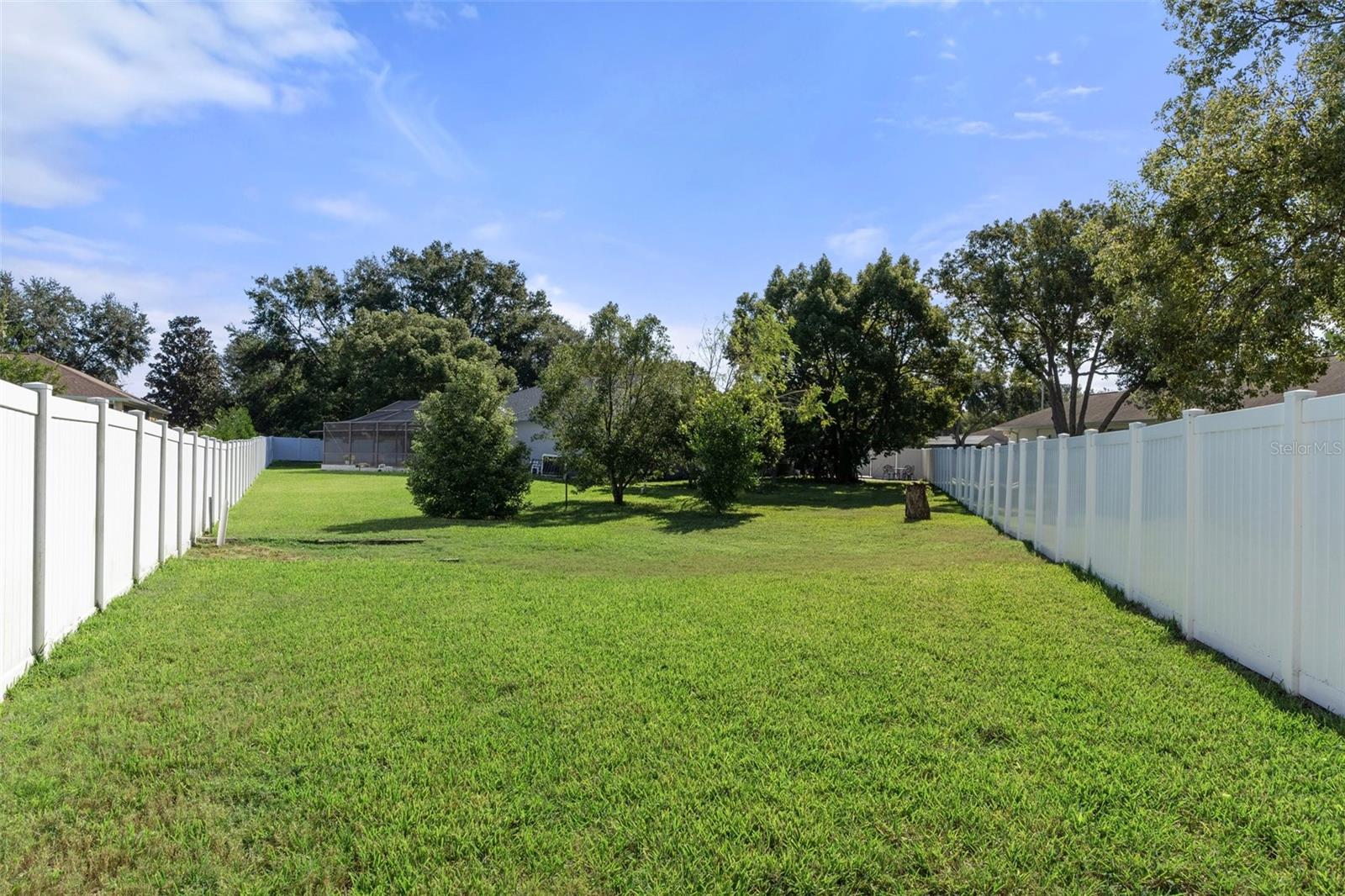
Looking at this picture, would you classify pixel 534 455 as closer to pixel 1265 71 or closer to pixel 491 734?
pixel 1265 71

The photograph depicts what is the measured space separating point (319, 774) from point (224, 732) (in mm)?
789

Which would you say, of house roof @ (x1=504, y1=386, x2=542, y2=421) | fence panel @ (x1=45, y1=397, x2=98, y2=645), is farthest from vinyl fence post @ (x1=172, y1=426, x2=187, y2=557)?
house roof @ (x1=504, y1=386, x2=542, y2=421)

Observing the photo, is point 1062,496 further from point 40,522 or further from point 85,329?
point 85,329

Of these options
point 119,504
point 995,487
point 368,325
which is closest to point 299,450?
point 368,325

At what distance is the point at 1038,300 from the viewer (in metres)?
26.3

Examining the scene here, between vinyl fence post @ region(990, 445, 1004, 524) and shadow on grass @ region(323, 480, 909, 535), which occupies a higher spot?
vinyl fence post @ region(990, 445, 1004, 524)

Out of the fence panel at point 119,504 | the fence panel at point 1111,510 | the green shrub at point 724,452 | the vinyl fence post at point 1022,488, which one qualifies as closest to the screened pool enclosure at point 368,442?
the green shrub at point 724,452

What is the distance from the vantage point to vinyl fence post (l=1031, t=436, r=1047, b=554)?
10703mm

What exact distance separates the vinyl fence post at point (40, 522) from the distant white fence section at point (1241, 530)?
6.86m

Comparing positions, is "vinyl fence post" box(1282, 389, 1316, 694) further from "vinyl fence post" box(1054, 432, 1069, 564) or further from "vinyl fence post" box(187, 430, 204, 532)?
"vinyl fence post" box(187, 430, 204, 532)

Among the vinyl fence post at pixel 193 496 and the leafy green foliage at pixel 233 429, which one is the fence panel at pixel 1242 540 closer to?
the vinyl fence post at pixel 193 496

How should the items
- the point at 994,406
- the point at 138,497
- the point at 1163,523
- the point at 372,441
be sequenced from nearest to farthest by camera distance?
the point at 1163,523
the point at 138,497
the point at 372,441
the point at 994,406

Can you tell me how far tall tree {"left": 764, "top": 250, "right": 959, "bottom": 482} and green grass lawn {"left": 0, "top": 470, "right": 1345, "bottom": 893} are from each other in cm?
2268

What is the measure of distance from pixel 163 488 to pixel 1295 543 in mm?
9621
